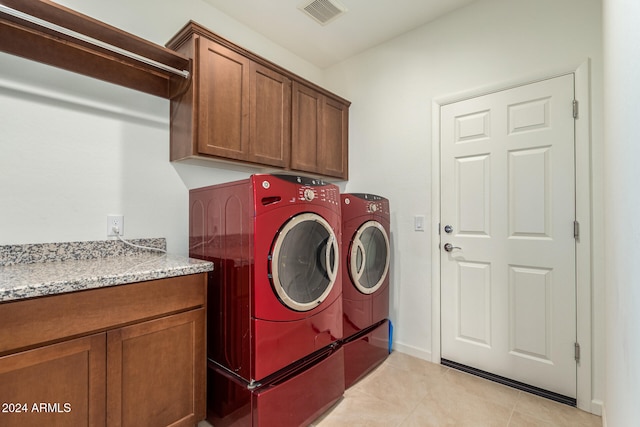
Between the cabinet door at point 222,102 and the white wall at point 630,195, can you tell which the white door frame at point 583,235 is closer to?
the white wall at point 630,195

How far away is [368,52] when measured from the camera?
284 centimetres

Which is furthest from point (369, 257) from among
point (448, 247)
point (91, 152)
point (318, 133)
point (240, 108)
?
point (91, 152)

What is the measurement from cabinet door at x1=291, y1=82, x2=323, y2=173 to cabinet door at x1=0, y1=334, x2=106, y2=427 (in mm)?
1700

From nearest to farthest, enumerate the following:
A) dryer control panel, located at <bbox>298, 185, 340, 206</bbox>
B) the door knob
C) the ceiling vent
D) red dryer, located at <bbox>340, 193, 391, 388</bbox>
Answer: dryer control panel, located at <bbox>298, 185, 340, 206</bbox>
red dryer, located at <bbox>340, 193, 391, 388</bbox>
the ceiling vent
the door knob

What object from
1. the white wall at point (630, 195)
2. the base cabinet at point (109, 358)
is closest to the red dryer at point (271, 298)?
the base cabinet at point (109, 358)

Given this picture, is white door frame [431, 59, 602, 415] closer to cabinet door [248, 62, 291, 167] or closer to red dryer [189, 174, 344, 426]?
red dryer [189, 174, 344, 426]

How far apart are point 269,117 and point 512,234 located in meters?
1.93

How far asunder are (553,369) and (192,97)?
283 cm

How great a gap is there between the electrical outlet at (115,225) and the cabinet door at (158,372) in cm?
76

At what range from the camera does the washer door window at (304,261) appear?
4.92 feet

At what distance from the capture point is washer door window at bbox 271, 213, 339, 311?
1.50 meters

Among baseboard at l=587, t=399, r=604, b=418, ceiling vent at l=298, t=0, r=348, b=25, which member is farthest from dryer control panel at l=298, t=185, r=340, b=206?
baseboard at l=587, t=399, r=604, b=418

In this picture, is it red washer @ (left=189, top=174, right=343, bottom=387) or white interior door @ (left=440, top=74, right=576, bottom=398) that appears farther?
white interior door @ (left=440, top=74, right=576, bottom=398)

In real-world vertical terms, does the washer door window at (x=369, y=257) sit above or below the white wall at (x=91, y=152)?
below
